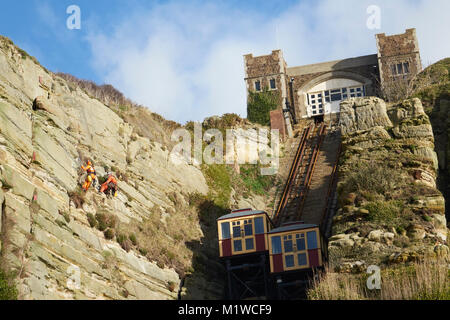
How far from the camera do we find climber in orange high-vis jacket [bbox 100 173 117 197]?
1277 inches

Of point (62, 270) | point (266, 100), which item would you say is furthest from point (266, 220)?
point (266, 100)

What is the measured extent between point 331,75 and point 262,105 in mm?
7739

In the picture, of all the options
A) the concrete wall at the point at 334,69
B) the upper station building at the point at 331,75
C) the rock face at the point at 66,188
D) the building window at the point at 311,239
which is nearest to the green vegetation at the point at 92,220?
the rock face at the point at 66,188

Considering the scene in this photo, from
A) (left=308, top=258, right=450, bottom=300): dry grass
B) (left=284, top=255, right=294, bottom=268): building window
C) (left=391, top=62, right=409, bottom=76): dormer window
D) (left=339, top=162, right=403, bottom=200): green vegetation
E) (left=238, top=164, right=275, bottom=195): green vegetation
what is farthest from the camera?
(left=391, top=62, right=409, bottom=76): dormer window

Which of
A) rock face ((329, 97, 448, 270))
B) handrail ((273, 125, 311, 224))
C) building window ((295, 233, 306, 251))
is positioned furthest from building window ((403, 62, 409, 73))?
building window ((295, 233, 306, 251))

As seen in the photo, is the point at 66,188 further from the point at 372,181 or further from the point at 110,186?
the point at 372,181

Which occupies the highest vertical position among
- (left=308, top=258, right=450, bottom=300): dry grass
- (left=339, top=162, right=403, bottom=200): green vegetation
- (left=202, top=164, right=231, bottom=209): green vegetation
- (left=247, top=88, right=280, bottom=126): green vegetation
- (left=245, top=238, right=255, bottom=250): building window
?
(left=247, top=88, right=280, bottom=126): green vegetation

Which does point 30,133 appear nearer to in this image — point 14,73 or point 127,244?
point 14,73

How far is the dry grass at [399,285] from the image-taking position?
22.2 meters

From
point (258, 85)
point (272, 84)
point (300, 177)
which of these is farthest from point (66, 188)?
point (272, 84)

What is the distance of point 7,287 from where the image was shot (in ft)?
72.3

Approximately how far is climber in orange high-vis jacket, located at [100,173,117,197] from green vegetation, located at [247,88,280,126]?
30255mm

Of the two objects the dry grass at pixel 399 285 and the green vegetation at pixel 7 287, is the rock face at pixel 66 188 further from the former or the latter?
the dry grass at pixel 399 285

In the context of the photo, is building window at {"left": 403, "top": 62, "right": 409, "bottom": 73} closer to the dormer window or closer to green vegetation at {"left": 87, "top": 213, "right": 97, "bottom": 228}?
the dormer window
